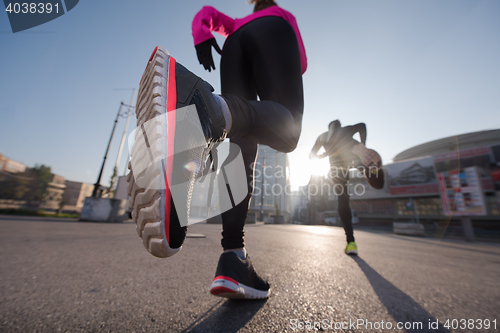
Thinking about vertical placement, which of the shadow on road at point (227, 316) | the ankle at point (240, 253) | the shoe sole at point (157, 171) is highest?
the shoe sole at point (157, 171)

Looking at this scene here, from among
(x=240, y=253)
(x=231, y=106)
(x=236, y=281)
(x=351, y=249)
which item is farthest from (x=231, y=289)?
(x=351, y=249)

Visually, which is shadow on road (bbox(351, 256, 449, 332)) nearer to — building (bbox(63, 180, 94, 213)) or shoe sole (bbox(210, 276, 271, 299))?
shoe sole (bbox(210, 276, 271, 299))

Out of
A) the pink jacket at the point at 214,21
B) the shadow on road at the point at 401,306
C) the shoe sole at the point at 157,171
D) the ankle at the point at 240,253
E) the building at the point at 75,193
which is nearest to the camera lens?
the shoe sole at the point at 157,171

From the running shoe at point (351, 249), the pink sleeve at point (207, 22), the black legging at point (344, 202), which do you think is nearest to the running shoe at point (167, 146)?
the pink sleeve at point (207, 22)

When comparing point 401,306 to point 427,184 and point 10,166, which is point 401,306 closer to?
point 427,184

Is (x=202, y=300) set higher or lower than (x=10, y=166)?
lower

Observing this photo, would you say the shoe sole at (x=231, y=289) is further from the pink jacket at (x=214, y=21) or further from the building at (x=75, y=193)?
the building at (x=75, y=193)

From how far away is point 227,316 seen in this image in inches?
21.1

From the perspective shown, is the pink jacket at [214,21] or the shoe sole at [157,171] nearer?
the shoe sole at [157,171]

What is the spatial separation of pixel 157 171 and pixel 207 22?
38.7 inches

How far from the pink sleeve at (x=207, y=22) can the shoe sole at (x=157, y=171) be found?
0.66m

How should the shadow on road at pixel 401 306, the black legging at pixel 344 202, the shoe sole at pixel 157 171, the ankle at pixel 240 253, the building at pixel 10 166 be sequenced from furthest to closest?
1. the building at pixel 10 166
2. the black legging at pixel 344 202
3. the ankle at pixel 240 253
4. the shadow on road at pixel 401 306
5. the shoe sole at pixel 157 171

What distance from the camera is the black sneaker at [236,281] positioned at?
604mm

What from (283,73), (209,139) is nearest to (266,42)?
(283,73)
